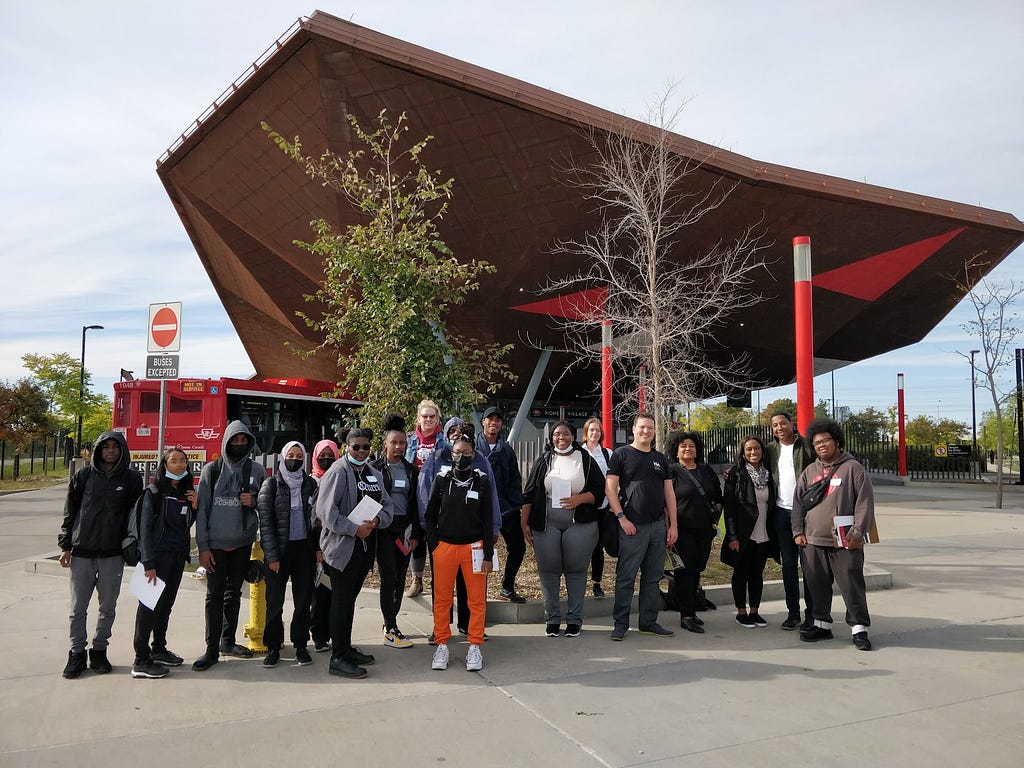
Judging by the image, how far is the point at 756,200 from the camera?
59.8 feet

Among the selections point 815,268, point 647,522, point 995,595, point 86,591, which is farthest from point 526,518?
point 815,268

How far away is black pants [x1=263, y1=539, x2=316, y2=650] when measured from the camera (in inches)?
209

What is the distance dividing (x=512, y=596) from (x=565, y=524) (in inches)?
48.5

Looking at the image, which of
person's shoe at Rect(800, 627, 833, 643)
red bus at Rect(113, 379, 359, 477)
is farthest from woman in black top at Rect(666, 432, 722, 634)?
red bus at Rect(113, 379, 359, 477)

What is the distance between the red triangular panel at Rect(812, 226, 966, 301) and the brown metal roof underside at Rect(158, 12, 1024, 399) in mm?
83

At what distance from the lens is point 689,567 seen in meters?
6.46

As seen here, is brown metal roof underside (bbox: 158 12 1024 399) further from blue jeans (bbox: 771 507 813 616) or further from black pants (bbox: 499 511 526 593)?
blue jeans (bbox: 771 507 813 616)

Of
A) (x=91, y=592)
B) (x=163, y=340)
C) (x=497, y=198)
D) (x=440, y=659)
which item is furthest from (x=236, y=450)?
(x=497, y=198)

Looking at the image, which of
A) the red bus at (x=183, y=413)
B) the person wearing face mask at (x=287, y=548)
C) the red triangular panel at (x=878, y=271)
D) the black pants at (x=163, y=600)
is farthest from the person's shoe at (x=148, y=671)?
the red triangular panel at (x=878, y=271)

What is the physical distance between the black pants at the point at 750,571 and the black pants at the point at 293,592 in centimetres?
382

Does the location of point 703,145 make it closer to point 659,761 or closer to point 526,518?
point 526,518

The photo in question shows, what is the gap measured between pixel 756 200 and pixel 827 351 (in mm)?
13280

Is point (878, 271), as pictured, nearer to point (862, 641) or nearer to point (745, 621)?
point (745, 621)

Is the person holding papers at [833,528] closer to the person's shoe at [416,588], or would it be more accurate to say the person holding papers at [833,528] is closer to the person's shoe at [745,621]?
the person's shoe at [745,621]
